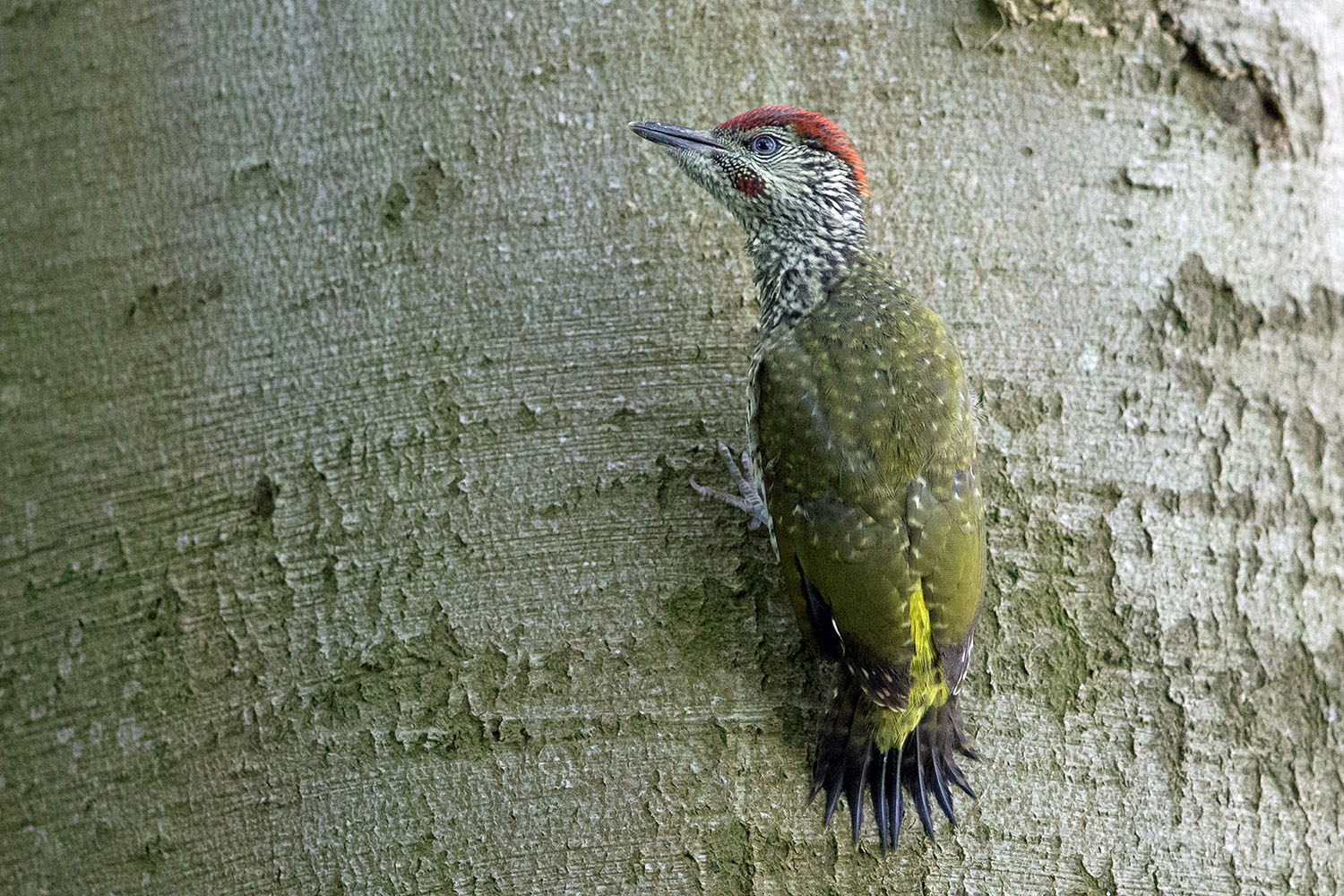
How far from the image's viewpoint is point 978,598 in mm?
2482

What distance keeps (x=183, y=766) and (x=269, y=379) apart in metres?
0.88

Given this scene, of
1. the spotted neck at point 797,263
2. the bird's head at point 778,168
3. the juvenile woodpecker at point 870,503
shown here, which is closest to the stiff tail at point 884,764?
the juvenile woodpecker at point 870,503

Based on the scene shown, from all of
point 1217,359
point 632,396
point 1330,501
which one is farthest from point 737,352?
point 1330,501

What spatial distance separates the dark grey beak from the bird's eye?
0.21m

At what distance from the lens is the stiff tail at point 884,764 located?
7.59 ft

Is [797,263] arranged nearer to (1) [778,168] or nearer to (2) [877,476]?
(1) [778,168]

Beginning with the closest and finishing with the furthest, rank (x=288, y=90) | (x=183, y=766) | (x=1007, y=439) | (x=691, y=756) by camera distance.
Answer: (x=691, y=756) < (x=183, y=766) < (x=1007, y=439) < (x=288, y=90)

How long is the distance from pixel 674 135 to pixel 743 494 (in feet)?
2.90

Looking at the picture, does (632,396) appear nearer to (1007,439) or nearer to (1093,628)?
(1007,439)

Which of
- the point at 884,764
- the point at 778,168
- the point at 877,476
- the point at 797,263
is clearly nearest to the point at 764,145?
the point at 778,168

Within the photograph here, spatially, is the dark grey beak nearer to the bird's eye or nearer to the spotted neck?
the bird's eye

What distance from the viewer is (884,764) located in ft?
7.80

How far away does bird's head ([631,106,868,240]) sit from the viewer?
9.23 ft

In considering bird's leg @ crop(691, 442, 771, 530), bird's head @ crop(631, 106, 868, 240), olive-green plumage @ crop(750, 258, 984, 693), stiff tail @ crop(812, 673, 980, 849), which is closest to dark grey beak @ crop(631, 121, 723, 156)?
bird's head @ crop(631, 106, 868, 240)
